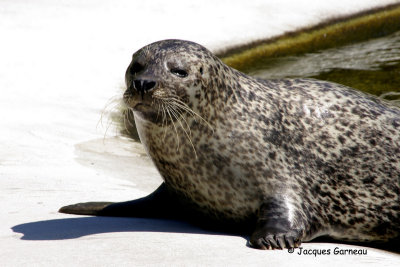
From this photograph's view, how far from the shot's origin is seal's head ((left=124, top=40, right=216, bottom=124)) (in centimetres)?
502

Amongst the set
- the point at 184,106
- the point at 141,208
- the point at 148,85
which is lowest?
the point at 141,208

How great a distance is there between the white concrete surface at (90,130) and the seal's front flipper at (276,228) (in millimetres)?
120

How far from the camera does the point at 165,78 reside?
5.15 m

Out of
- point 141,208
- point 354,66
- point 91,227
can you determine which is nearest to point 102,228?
point 91,227

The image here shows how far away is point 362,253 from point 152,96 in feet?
5.21

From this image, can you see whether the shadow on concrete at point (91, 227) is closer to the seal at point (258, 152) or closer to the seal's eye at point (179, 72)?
the seal at point (258, 152)

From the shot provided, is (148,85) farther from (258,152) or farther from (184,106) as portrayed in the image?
(258,152)

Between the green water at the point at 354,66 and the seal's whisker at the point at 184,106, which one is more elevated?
the seal's whisker at the point at 184,106

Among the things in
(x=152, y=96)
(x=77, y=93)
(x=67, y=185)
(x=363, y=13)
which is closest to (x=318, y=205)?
(x=152, y=96)

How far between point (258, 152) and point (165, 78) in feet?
2.68

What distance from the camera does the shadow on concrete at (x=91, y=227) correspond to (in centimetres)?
501

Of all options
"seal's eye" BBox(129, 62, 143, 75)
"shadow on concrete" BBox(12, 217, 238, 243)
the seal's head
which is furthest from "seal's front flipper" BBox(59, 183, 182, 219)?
"seal's eye" BBox(129, 62, 143, 75)

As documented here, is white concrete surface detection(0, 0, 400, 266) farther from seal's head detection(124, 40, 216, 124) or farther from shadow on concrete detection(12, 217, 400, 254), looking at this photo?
seal's head detection(124, 40, 216, 124)

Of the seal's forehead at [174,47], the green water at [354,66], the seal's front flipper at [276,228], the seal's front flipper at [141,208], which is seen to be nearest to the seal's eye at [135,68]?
the seal's forehead at [174,47]
